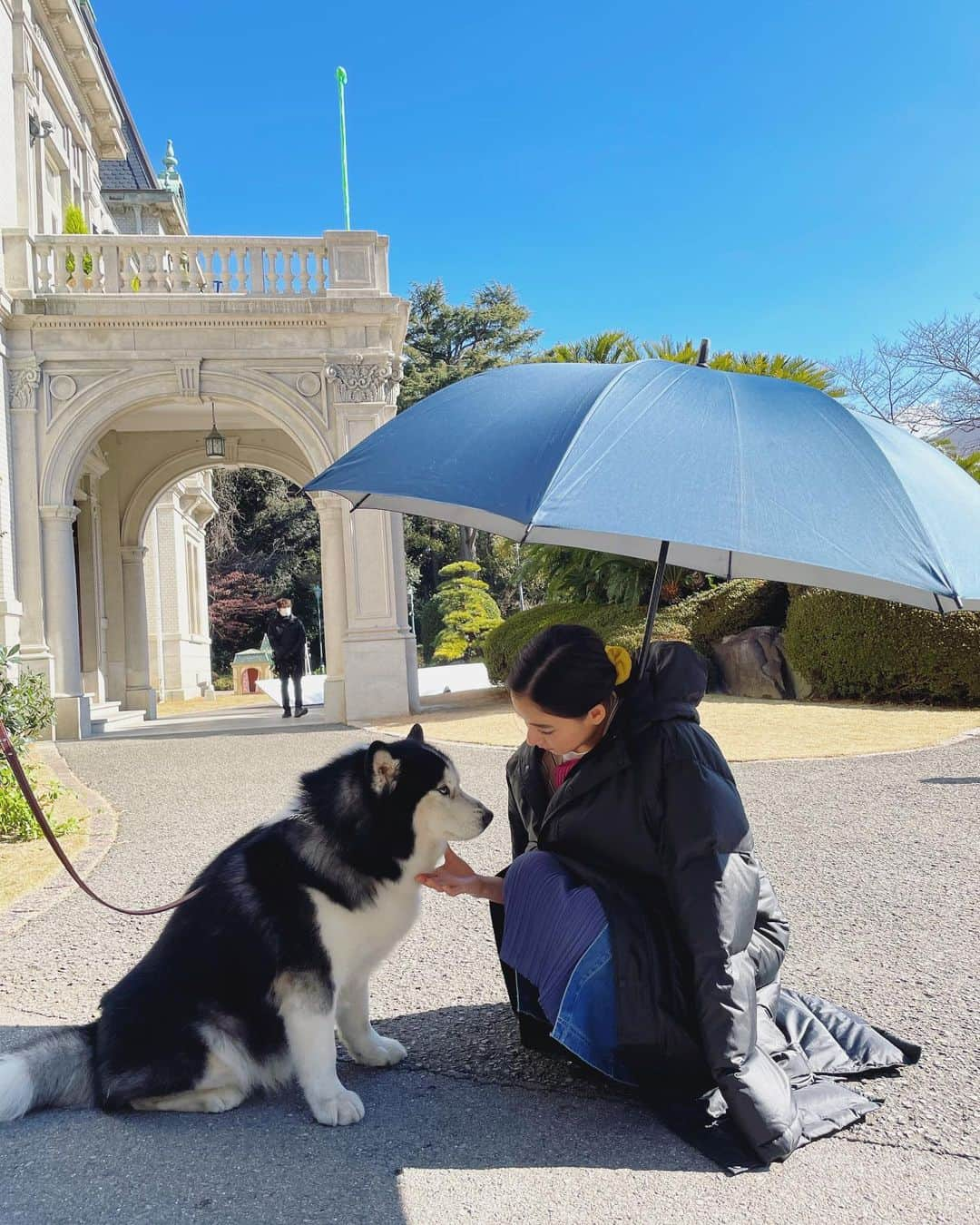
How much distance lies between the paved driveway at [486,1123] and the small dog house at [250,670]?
82.4ft

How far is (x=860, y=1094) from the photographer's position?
295 centimetres

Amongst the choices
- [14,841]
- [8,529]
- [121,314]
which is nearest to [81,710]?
[8,529]

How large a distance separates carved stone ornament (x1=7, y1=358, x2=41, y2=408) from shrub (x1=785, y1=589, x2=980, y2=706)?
11740 millimetres

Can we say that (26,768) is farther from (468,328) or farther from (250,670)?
(468,328)

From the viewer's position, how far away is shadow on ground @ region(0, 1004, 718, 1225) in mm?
2457

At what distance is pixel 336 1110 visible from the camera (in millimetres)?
2824

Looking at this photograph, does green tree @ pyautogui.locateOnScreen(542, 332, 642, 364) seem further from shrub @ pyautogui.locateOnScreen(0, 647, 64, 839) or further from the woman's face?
the woman's face

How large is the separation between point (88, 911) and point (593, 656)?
3.80 m

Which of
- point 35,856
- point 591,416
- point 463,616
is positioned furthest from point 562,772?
point 463,616

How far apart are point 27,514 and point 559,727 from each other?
44.7 ft

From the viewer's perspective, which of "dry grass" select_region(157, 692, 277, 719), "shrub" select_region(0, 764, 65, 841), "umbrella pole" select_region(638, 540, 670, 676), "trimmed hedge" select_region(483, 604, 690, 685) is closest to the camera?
"umbrella pole" select_region(638, 540, 670, 676)

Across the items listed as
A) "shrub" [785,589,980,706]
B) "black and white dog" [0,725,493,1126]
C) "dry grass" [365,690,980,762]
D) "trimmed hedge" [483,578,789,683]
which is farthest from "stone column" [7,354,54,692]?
"black and white dog" [0,725,493,1126]

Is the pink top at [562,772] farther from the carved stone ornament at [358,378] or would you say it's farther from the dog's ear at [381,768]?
the carved stone ornament at [358,378]

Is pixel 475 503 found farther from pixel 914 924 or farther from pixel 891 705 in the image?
pixel 891 705
